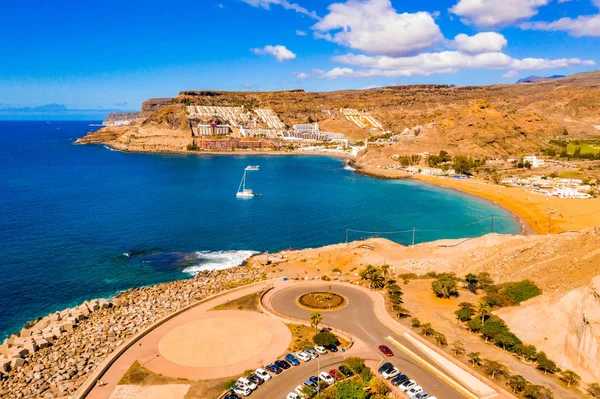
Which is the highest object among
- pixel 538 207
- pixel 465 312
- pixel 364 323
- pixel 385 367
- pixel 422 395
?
pixel 538 207

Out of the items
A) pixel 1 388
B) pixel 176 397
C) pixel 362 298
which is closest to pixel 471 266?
pixel 362 298

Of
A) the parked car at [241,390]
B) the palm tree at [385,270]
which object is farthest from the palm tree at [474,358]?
the palm tree at [385,270]

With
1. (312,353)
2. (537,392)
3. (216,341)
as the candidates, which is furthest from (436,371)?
(216,341)

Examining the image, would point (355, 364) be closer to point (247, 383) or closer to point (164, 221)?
point (247, 383)

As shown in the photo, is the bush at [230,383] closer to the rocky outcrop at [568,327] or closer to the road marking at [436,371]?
the road marking at [436,371]

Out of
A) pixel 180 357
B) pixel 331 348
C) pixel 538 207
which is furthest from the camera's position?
pixel 538 207

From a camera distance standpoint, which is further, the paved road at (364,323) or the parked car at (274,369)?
the parked car at (274,369)
